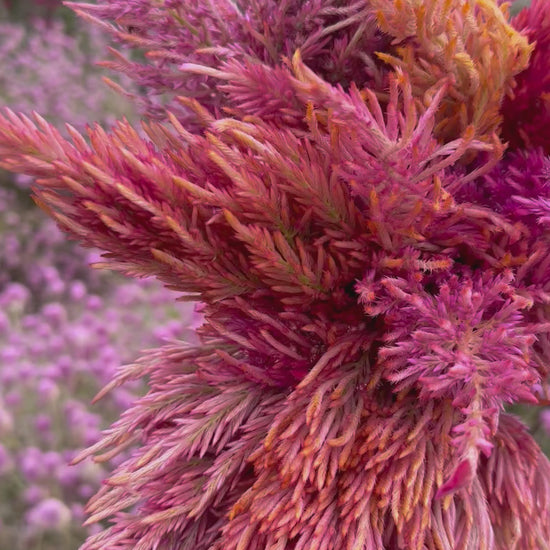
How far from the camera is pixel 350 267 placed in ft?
1.34

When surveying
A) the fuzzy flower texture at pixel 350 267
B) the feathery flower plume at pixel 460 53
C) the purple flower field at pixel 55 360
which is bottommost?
the purple flower field at pixel 55 360

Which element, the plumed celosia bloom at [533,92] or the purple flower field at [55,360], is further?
the purple flower field at [55,360]

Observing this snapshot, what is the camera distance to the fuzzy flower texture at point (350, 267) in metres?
0.35

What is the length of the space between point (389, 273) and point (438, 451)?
0.42ft

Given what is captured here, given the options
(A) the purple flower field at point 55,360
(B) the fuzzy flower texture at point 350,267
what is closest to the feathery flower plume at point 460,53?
(B) the fuzzy flower texture at point 350,267

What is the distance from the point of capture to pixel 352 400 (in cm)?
42

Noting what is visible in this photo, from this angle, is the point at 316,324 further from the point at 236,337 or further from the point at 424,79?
the point at 424,79

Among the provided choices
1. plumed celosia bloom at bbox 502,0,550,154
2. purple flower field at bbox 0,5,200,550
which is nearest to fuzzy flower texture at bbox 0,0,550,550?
plumed celosia bloom at bbox 502,0,550,154

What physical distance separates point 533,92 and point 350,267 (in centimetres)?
19

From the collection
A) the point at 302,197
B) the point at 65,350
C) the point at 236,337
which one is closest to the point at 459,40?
the point at 302,197

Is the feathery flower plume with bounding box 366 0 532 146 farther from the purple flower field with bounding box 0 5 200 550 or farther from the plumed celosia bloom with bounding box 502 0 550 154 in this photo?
the purple flower field with bounding box 0 5 200 550

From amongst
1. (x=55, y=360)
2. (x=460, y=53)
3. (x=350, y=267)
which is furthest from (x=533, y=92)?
(x=55, y=360)

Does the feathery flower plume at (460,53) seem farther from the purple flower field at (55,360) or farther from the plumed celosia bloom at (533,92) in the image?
the purple flower field at (55,360)

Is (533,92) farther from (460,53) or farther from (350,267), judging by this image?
(350,267)
